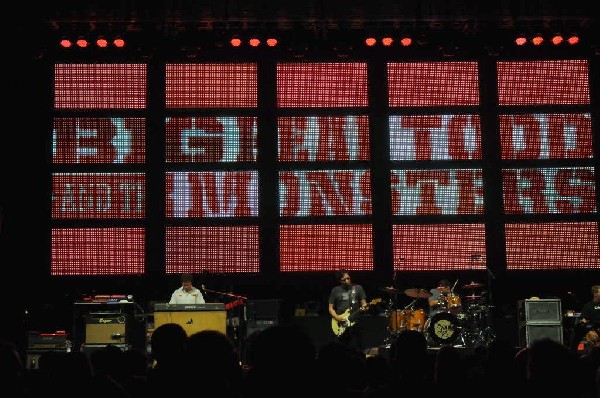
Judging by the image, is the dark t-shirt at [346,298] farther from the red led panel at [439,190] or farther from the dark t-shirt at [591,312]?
the dark t-shirt at [591,312]

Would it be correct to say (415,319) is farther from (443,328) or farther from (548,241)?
(548,241)

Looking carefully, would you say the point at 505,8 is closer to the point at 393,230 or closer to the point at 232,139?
the point at 393,230

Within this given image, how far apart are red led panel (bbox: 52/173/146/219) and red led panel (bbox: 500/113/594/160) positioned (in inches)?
287

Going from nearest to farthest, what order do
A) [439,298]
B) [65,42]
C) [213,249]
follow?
[65,42] → [439,298] → [213,249]

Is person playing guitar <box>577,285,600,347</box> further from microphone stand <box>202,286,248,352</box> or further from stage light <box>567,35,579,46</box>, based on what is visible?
microphone stand <box>202,286,248,352</box>

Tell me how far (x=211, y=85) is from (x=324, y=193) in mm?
3115

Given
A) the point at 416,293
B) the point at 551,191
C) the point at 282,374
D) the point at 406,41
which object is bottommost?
the point at 416,293

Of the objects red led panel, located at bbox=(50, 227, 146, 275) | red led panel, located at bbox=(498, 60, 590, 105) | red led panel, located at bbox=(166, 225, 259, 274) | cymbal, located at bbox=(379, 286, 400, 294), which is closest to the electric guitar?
cymbal, located at bbox=(379, 286, 400, 294)

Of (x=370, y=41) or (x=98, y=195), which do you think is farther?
(x=98, y=195)

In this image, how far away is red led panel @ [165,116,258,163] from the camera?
1681 cm

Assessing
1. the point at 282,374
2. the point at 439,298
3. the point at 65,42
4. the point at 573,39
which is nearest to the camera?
the point at 282,374

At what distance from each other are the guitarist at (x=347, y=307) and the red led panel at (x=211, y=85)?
4.01 m

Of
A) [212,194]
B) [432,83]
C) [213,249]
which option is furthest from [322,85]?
[213,249]

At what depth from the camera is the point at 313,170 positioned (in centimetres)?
1688
